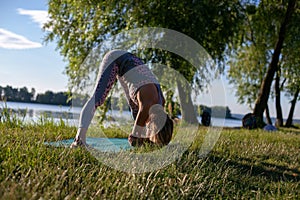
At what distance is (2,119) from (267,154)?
11.3ft

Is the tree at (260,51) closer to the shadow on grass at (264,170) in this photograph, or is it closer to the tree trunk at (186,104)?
the tree trunk at (186,104)

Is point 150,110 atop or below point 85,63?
below

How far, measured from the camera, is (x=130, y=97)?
4574mm

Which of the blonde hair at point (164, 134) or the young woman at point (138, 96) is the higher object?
the young woman at point (138, 96)

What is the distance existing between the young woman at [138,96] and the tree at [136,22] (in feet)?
17.6

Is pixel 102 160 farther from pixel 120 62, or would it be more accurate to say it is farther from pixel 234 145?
pixel 234 145

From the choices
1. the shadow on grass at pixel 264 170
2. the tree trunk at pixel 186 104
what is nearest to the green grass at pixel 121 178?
the shadow on grass at pixel 264 170

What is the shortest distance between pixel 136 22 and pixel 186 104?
9.62ft

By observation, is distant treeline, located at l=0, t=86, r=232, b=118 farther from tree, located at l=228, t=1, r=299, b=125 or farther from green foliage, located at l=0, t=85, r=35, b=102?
tree, located at l=228, t=1, r=299, b=125

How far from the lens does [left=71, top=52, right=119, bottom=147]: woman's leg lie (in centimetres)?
364

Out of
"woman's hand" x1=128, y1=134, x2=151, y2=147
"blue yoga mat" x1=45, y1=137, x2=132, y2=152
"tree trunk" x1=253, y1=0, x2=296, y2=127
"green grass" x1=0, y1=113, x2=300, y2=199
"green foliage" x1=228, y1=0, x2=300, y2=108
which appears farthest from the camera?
"green foliage" x1=228, y1=0, x2=300, y2=108

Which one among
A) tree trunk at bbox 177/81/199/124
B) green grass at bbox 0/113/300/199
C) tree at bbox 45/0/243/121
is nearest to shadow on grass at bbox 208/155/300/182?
green grass at bbox 0/113/300/199

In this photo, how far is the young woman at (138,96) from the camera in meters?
3.95

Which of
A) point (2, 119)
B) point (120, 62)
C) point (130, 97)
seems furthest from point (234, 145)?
point (2, 119)
